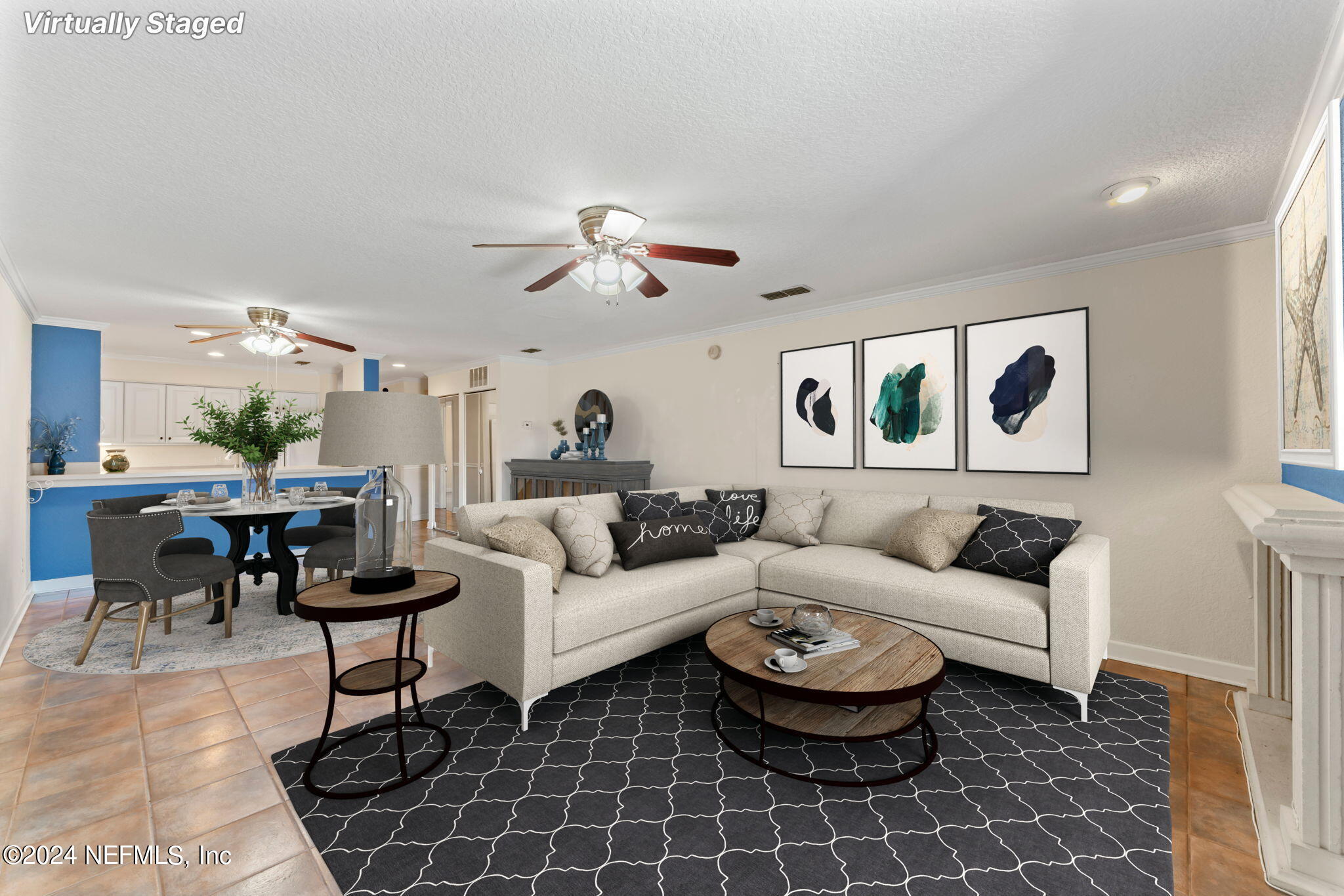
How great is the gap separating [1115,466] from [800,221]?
2314 mm

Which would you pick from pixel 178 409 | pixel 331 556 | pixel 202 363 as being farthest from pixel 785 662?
pixel 202 363

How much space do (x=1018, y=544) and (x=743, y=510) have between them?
178 centimetres

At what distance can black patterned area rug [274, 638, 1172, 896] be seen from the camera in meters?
1.60

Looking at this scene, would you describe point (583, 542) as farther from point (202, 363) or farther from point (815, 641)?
point (202, 363)

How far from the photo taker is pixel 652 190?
2.47m

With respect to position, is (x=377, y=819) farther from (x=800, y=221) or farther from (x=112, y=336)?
(x=112, y=336)

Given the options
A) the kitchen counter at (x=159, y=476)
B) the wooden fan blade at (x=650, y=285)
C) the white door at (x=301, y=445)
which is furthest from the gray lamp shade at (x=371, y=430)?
the white door at (x=301, y=445)

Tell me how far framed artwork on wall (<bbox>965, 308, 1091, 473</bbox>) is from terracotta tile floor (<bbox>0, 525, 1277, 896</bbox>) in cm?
126

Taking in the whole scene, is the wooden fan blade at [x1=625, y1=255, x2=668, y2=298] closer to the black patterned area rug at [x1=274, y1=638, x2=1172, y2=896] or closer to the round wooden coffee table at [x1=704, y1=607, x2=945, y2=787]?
the round wooden coffee table at [x1=704, y1=607, x2=945, y2=787]

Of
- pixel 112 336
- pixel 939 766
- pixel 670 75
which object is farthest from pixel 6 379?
pixel 939 766

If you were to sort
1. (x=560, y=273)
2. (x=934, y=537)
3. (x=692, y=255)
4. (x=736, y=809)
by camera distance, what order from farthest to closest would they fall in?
(x=934, y=537) → (x=560, y=273) → (x=692, y=255) → (x=736, y=809)

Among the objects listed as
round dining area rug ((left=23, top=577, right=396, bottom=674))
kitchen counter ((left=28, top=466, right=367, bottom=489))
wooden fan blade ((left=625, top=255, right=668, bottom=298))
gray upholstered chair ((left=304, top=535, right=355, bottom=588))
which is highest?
wooden fan blade ((left=625, top=255, right=668, bottom=298))

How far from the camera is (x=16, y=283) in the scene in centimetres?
369
